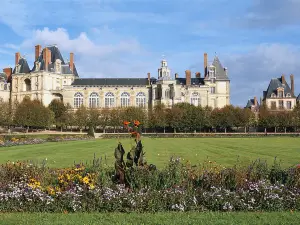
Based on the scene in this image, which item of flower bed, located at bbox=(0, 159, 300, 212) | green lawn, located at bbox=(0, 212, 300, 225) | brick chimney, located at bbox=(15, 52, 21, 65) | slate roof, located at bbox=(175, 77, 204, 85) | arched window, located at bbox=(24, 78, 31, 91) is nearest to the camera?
green lawn, located at bbox=(0, 212, 300, 225)

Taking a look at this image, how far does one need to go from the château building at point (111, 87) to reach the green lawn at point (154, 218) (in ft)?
225

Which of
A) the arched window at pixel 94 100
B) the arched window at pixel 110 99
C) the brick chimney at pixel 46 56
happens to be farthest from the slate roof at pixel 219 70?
the brick chimney at pixel 46 56

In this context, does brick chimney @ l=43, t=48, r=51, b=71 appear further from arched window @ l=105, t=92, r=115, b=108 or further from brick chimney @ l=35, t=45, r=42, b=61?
arched window @ l=105, t=92, r=115, b=108

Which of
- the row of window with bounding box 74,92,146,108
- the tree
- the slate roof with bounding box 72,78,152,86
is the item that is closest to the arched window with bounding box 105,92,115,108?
the row of window with bounding box 74,92,146,108

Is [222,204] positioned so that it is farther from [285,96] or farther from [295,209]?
[285,96]

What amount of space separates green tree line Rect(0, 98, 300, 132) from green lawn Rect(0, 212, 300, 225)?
169ft

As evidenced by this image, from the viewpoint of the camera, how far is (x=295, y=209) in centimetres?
729

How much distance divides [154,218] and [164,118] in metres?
54.0

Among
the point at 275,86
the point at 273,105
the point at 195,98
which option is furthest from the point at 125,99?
the point at 275,86

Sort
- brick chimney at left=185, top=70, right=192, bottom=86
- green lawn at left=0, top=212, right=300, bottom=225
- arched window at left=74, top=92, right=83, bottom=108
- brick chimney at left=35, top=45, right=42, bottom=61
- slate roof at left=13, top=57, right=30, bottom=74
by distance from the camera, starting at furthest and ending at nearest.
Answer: slate roof at left=13, top=57, right=30, bottom=74 → brick chimney at left=35, top=45, right=42, bottom=61 → arched window at left=74, top=92, right=83, bottom=108 → brick chimney at left=185, top=70, right=192, bottom=86 → green lawn at left=0, top=212, right=300, bottom=225

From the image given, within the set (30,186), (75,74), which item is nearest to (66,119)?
(75,74)

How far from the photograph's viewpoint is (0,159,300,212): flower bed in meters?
7.24

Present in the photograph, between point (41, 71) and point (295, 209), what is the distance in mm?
76179

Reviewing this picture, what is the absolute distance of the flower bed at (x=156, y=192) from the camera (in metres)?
7.24
